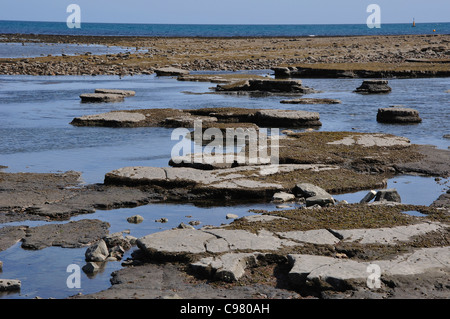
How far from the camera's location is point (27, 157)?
10367 millimetres

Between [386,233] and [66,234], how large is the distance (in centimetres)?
324

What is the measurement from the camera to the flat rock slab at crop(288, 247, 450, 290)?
4.91 metres

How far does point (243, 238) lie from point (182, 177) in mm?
2657

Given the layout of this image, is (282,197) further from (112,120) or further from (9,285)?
(112,120)

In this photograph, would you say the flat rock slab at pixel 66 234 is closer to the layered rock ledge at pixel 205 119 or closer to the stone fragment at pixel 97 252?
the stone fragment at pixel 97 252

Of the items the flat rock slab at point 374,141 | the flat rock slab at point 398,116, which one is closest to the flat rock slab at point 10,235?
the flat rock slab at point 374,141

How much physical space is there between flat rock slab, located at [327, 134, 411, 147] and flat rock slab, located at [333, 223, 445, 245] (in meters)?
4.67

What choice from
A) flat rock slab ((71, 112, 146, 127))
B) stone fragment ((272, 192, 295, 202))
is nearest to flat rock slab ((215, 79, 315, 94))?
flat rock slab ((71, 112, 146, 127))

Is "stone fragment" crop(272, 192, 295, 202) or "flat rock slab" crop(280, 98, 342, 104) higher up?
"flat rock slab" crop(280, 98, 342, 104)

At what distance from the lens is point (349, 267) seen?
16.8 feet

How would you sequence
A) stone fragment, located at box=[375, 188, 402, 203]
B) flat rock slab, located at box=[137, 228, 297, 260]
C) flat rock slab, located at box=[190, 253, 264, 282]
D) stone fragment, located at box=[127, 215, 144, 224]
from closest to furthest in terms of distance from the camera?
flat rock slab, located at box=[190, 253, 264, 282]
flat rock slab, located at box=[137, 228, 297, 260]
stone fragment, located at box=[127, 215, 144, 224]
stone fragment, located at box=[375, 188, 402, 203]

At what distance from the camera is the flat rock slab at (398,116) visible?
46.6 ft

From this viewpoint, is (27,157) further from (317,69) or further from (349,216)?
(317,69)

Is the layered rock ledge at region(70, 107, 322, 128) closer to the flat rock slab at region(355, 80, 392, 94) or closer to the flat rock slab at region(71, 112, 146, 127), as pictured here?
the flat rock slab at region(71, 112, 146, 127)
